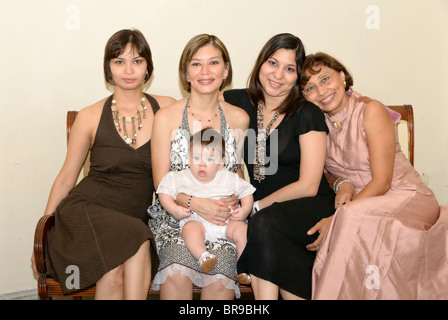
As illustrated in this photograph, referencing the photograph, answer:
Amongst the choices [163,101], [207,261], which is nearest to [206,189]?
[207,261]

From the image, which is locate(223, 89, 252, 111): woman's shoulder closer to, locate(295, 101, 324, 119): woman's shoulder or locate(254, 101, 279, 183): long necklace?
locate(254, 101, 279, 183): long necklace

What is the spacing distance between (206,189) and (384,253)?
840mm

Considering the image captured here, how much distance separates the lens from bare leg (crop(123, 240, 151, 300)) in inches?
86.6

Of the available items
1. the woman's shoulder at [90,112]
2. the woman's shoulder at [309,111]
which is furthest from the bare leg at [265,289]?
the woman's shoulder at [90,112]

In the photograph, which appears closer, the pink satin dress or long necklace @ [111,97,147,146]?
the pink satin dress

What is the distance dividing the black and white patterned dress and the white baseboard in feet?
3.83

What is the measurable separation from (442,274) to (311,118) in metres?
0.91

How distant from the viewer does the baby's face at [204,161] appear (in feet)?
7.69

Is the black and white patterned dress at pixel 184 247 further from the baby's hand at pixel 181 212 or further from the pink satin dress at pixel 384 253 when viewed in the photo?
the pink satin dress at pixel 384 253

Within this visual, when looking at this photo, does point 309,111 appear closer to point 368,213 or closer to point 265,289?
point 368,213

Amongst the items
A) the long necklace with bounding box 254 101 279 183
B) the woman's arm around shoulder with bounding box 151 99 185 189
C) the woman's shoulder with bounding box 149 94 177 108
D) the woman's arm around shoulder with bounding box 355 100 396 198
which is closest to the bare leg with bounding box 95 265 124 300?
the woman's arm around shoulder with bounding box 151 99 185 189

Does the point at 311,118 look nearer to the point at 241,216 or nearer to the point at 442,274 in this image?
the point at 241,216

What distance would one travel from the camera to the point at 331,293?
2.07 meters
